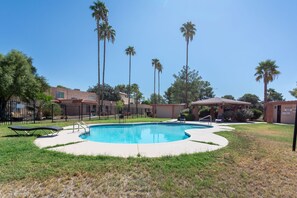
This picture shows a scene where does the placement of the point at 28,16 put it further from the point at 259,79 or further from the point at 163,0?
the point at 259,79

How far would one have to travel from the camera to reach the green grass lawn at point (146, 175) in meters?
3.56

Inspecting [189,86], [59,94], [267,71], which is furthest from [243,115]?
[59,94]

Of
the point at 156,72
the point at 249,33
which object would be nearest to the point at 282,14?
the point at 249,33

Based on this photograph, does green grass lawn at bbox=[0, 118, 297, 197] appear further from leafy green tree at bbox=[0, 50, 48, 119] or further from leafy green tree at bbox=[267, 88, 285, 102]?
leafy green tree at bbox=[267, 88, 285, 102]

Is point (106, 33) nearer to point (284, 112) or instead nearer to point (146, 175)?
point (284, 112)

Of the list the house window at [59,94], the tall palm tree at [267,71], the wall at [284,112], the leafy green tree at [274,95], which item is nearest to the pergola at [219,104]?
the wall at [284,112]

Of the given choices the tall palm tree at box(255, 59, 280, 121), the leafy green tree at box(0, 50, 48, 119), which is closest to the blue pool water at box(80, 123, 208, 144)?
the leafy green tree at box(0, 50, 48, 119)

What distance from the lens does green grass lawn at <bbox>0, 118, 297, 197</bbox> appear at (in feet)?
11.7

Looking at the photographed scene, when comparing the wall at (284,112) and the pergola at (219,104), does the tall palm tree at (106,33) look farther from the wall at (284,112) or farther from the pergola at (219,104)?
the wall at (284,112)

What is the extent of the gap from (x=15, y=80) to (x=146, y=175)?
21612mm

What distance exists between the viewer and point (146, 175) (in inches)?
164

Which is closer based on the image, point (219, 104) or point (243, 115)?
point (243, 115)

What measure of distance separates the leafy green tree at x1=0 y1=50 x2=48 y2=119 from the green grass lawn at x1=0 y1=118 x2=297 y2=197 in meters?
16.3

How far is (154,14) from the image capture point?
49.1 feet
